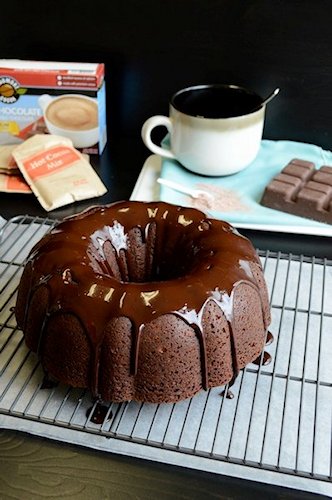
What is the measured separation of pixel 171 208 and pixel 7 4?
24.2 inches

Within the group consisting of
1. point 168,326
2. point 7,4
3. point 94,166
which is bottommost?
point 94,166

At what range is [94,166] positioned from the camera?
1337 mm

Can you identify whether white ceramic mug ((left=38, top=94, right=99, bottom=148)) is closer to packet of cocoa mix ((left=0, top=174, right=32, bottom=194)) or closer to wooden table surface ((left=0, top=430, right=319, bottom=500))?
packet of cocoa mix ((left=0, top=174, right=32, bottom=194))

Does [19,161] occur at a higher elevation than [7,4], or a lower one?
lower

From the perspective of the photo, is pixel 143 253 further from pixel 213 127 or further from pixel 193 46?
pixel 193 46

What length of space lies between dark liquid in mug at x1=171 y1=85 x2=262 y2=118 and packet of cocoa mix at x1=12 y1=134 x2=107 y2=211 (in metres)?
0.21

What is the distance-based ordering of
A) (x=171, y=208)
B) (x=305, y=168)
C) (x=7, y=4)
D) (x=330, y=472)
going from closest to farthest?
(x=330, y=472)
(x=171, y=208)
(x=305, y=168)
(x=7, y=4)

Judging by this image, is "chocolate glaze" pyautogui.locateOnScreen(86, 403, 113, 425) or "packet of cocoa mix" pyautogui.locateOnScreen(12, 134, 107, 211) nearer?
"chocolate glaze" pyautogui.locateOnScreen(86, 403, 113, 425)

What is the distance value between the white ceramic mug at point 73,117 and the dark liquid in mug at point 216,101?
172 millimetres

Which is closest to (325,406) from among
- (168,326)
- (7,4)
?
(168,326)

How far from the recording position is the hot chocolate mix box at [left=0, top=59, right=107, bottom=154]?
1.26m

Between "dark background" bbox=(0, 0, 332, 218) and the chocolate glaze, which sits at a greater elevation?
"dark background" bbox=(0, 0, 332, 218)

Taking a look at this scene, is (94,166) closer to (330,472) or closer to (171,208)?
(171,208)

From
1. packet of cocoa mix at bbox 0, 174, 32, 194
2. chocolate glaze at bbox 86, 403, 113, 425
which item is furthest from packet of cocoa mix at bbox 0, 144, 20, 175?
chocolate glaze at bbox 86, 403, 113, 425
